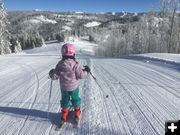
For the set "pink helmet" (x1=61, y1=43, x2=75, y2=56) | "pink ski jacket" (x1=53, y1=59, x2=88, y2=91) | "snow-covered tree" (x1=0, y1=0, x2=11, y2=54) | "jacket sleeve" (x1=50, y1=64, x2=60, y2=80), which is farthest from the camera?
"snow-covered tree" (x1=0, y1=0, x2=11, y2=54)

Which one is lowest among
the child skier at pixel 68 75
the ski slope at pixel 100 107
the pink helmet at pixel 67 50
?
the ski slope at pixel 100 107

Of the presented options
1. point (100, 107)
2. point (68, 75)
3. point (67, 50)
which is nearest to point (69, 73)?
point (68, 75)

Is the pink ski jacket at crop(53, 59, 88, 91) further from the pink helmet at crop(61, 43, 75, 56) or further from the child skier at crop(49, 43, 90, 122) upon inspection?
the pink helmet at crop(61, 43, 75, 56)

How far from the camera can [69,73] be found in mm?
5785

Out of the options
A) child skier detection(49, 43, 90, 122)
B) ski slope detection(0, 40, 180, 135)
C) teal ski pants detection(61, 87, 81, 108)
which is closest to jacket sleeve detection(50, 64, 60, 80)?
child skier detection(49, 43, 90, 122)

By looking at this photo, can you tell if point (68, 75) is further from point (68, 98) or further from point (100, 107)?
point (100, 107)

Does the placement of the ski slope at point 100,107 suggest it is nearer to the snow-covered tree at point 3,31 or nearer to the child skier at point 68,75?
the child skier at point 68,75

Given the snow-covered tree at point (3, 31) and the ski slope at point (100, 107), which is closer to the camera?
the ski slope at point (100, 107)

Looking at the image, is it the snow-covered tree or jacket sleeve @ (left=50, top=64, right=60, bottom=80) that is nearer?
jacket sleeve @ (left=50, top=64, right=60, bottom=80)

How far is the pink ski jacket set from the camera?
5745mm

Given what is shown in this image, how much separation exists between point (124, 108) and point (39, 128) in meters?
2.29

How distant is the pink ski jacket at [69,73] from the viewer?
575 centimetres

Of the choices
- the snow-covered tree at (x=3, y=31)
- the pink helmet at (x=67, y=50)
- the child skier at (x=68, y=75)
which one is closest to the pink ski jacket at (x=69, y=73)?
the child skier at (x=68, y=75)

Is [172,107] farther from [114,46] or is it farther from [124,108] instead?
[114,46]
